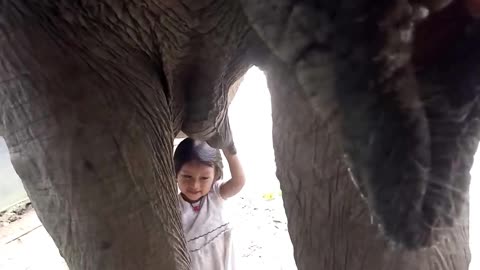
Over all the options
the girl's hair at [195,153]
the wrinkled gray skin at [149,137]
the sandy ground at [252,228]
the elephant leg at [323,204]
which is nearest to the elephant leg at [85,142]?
the wrinkled gray skin at [149,137]

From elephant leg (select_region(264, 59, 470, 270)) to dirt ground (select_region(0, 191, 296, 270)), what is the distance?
87 centimetres

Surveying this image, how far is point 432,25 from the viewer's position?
369mm

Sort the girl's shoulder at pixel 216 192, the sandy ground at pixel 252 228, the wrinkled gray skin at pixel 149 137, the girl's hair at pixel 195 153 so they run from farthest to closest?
1. the sandy ground at pixel 252 228
2. the girl's shoulder at pixel 216 192
3. the girl's hair at pixel 195 153
4. the wrinkled gray skin at pixel 149 137

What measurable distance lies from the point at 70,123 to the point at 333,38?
1.10ft

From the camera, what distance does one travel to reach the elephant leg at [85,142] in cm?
65

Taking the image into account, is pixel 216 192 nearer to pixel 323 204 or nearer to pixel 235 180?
pixel 235 180

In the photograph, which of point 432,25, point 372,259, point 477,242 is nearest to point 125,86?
point 372,259

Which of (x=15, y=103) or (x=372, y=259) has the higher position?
(x=15, y=103)

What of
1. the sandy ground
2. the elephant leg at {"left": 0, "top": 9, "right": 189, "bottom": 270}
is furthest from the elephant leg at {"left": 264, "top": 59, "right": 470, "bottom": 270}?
the sandy ground

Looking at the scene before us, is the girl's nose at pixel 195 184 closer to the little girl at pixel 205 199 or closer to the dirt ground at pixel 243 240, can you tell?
the little girl at pixel 205 199

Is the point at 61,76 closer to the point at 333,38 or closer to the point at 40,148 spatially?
the point at 40,148

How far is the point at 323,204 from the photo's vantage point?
692 mm

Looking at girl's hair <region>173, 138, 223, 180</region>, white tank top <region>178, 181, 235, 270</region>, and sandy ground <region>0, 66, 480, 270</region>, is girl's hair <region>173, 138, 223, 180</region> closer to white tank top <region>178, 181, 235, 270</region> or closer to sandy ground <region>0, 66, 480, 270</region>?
white tank top <region>178, 181, 235, 270</region>

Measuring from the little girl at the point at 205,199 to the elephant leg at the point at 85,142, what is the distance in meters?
0.58
